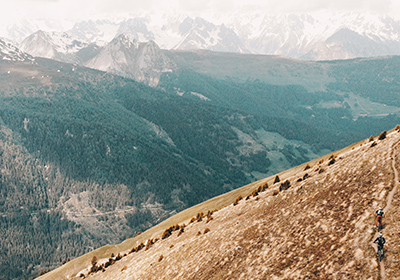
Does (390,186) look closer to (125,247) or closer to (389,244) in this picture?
(389,244)

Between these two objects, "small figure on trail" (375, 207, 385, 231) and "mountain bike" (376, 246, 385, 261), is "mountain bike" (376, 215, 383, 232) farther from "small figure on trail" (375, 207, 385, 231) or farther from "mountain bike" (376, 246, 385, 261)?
"mountain bike" (376, 246, 385, 261)

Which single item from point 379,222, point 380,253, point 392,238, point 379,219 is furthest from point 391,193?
point 380,253

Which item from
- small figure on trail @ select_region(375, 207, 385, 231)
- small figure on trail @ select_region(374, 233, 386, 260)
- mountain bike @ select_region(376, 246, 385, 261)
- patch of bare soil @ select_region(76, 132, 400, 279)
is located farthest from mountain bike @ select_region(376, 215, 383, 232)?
mountain bike @ select_region(376, 246, 385, 261)

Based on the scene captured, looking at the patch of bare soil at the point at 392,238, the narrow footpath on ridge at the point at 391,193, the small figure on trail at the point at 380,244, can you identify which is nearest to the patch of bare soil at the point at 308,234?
the patch of bare soil at the point at 392,238

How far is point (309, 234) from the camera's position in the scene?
35500mm

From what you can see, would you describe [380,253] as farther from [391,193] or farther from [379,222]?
[391,193]

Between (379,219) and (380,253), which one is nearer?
(380,253)

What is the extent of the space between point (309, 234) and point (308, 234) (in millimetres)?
127

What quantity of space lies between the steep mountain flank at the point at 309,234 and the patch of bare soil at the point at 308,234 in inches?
2.9

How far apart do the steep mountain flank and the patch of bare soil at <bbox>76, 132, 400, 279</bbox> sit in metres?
0.07

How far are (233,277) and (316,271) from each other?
1111 centimetres

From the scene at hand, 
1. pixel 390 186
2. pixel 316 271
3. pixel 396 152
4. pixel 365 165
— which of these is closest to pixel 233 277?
pixel 316 271

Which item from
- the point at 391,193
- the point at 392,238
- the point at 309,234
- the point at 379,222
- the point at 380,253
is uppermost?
the point at 391,193

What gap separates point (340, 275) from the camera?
2764 centimetres
